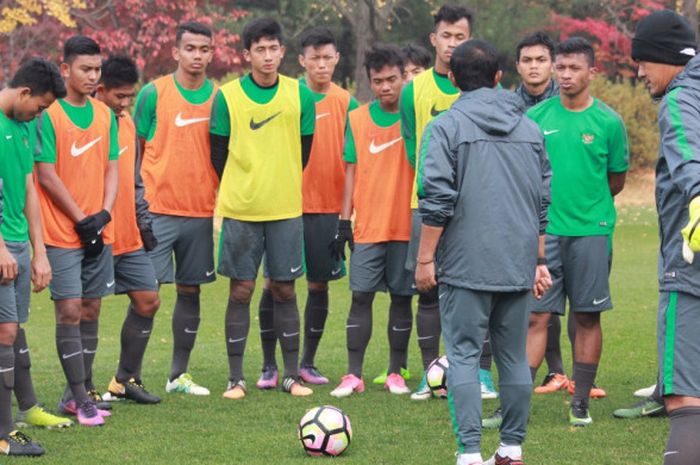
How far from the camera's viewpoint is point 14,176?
7359 millimetres

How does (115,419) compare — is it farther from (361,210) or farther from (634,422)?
(634,422)

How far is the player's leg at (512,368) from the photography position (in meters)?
6.74

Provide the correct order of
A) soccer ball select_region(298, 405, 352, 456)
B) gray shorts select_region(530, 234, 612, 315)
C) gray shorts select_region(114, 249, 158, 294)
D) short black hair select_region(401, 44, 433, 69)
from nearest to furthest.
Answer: soccer ball select_region(298, 405, 352, 456), gray shorts select_region(530, 234, 612, 315), gray shorts select_region(114, 249, 158, 294), short black hair select_region(401, 44, 433, 69)

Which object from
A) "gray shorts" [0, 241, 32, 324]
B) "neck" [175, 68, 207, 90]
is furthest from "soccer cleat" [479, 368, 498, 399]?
"gray shorts" [0, 241, 32, 324]

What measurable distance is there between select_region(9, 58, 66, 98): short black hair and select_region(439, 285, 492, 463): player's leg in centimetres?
263

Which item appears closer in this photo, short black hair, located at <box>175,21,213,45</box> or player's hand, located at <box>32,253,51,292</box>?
player's hand, located at <box>32,253,51,292</box>

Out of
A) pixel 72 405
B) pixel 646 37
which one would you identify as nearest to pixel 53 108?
pixel 72 405

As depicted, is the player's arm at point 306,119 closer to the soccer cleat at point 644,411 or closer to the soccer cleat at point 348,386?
the soccer cleat at point 348,386

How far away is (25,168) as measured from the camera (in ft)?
24.4

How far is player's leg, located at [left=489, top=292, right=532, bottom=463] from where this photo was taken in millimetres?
6738

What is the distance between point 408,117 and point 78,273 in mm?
2660

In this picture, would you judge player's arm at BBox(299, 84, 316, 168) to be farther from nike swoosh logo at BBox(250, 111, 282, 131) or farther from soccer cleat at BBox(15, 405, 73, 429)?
soccer cleat at BBox(15, 405, 73, 429)

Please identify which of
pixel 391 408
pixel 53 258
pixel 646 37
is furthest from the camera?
pixel 391 408

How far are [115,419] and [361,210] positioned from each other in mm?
2498
